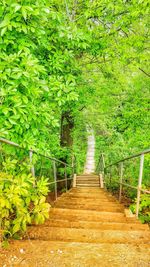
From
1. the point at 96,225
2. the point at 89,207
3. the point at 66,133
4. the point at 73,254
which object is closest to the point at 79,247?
the point at 73,254

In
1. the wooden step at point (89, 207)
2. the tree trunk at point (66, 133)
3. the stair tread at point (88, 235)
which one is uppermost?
the tree trunk at point (66, 133)

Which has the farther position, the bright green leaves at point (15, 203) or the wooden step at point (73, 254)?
the bright green leaves at point (15, 203)

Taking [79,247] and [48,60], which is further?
[48,60]

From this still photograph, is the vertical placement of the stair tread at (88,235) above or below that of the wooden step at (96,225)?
above

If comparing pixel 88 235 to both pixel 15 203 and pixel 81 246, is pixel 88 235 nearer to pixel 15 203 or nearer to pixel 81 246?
pixel 81 246

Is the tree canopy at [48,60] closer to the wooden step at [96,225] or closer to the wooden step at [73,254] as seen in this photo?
the wooden step at [96,225]

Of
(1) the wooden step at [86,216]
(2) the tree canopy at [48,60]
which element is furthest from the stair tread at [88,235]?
(2) the tree canopy at [48,60]

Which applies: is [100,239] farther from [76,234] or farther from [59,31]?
[59,31]

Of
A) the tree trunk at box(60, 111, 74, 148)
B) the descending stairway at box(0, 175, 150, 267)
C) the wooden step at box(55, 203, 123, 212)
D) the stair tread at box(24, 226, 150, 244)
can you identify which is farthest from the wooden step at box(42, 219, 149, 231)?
the tree trunk at box(60, 111, 74, 148)

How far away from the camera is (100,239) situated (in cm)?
252

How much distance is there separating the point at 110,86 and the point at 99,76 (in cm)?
65

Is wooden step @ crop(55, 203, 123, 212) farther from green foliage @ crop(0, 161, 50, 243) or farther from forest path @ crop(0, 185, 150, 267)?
green foliage @ crop(0, 161, 50, 243)

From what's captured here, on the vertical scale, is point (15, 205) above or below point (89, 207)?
above

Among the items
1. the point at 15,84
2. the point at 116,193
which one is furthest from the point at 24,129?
the point at 116,193
